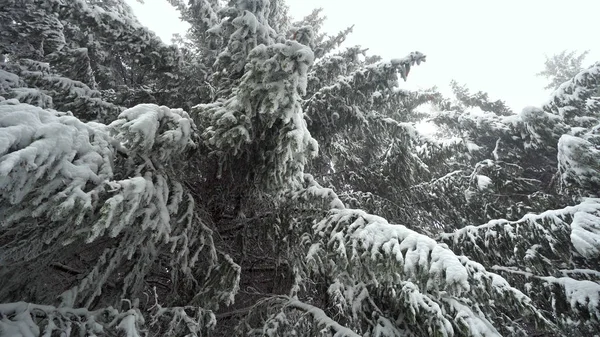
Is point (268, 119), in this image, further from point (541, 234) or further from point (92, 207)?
point (541, 234)

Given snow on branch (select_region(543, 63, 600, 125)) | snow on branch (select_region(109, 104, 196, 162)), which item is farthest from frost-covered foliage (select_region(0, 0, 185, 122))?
snow on branch (select_region(543, 63, 600, 125))

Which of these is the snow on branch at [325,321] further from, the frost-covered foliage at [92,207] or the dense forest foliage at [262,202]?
the frost-covered foliage at [92,207]

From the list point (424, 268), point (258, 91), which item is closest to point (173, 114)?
point (258, 91)

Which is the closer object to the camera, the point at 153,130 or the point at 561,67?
the point at 153,130

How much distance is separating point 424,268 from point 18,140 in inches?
90.4

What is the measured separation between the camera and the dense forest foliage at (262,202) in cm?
192

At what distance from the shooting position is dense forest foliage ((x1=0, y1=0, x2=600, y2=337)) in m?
1.92

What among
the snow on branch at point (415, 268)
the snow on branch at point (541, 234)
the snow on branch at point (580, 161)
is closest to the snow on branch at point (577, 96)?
the snow on branch at point (580, 161)

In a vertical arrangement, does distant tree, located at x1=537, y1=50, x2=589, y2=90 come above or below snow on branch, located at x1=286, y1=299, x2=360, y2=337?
above

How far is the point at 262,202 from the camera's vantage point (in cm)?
416

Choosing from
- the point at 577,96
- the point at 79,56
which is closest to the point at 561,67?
the point at 577,96

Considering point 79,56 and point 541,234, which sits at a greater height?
point 79,56

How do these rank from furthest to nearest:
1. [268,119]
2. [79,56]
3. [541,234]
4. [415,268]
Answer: [79,56] → [268,119] → [541,234] → [415,268]

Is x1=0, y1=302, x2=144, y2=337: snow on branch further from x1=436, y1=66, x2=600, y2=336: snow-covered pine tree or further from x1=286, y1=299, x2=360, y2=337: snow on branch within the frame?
x1=436, y1=66, x2=600, y2=336: snow-covered pine tree
